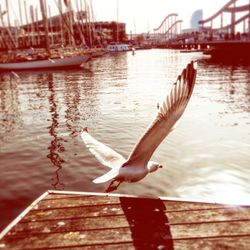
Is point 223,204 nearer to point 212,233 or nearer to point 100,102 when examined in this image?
point 212,233

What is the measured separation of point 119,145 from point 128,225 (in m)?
7.69

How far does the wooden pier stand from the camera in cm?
452

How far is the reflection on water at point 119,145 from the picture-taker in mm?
8984

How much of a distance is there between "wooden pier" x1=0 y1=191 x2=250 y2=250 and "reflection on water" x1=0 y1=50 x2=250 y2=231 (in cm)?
269

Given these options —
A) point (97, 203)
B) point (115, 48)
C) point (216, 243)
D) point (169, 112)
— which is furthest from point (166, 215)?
point (115, 48)

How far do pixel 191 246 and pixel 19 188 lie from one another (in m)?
5.95

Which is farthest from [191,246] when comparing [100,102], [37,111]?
[100,102]

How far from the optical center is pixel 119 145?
41.4ft

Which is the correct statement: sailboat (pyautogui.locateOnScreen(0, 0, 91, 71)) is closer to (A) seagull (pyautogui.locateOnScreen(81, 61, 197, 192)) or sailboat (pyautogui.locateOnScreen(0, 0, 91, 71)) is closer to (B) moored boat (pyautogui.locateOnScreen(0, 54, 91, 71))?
(B) moored boat (pyautogui.locateOnScreen(0, 54, 91, 71))

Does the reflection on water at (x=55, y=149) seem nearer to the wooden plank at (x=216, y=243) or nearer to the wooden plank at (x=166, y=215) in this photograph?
the wooden plank at (x=166, y=215)

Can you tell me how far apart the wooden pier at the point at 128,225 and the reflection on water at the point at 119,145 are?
8.81ft

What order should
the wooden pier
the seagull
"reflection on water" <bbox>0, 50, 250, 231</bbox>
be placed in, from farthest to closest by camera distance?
"reflection on water" <bbox>0, 50, 250, 231</bbox>
the seagull
the wooden pier

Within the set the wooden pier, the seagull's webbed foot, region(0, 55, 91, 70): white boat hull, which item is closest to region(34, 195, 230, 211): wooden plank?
the wooden pier

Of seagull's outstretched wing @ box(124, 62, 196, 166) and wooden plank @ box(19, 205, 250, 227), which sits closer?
seagull's outstretched wing @ box(124, 62, 196, 166)
